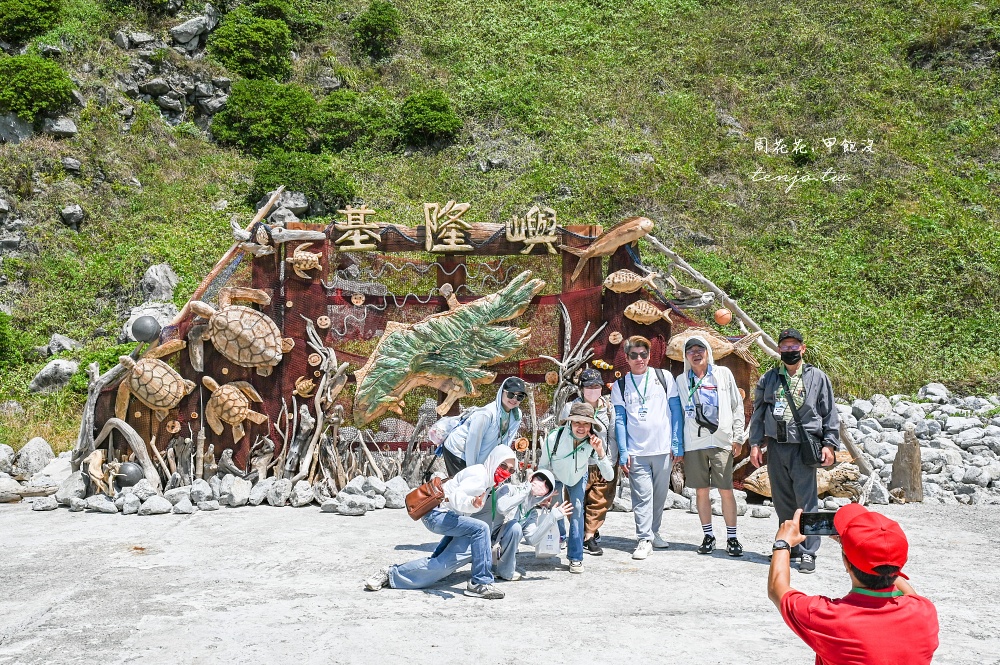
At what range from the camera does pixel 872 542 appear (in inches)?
94.0

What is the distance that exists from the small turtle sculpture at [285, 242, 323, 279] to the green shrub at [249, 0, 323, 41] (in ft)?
41.9

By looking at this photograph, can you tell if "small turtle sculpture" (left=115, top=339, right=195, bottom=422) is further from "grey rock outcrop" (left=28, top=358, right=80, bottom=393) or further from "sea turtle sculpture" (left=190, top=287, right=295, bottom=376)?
"grey rock outcrop" (left=28, top=358, right=80, bottom=393)

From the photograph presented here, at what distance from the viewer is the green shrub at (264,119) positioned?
16.3 meters

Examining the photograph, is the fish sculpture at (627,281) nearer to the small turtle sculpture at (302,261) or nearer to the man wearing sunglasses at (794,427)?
the man wearing sunglasses at (794,427)

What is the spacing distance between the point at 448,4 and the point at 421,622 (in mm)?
19028

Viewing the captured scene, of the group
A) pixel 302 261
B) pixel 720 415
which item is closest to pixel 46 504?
pixel 302 261

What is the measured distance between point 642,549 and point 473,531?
62.3 inches

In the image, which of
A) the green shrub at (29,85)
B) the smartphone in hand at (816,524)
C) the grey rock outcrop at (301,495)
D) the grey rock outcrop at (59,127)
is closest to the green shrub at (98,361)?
the grey rock outcrop at (301,495)

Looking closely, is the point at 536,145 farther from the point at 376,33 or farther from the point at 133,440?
the point at 133,440

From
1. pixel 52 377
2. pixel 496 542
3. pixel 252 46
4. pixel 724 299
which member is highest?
pixel 252 46

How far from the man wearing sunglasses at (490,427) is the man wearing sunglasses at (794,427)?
1855mm

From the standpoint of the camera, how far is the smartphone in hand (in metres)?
2.62

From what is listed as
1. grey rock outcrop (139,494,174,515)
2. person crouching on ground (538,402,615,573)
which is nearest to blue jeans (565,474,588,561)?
person crouching on ground (538,402,615,573)

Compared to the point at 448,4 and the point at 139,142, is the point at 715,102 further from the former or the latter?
the point at 139,142
